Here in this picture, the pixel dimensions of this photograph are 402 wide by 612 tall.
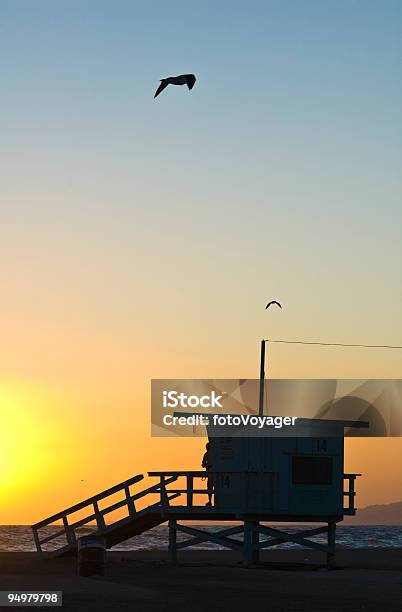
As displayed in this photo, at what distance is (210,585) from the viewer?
97.2 feet

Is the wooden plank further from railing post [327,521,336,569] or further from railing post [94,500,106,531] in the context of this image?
railing post [327,521,336,569]

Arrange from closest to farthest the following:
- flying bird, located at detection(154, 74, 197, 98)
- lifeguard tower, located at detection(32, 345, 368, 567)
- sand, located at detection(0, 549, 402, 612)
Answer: sand, located at detection(0, 549, 402, 612) < flying bird, located at detection(154, 74, 197, 98) < lifeguard tower, located at detection(32, 345, 368, 567)

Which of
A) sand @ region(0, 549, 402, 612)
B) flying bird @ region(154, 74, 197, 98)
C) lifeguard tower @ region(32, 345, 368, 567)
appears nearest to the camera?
sand @ region(0, 549, 402, 612)

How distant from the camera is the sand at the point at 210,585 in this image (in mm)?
25188

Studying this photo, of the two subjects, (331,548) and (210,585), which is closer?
(210,585)

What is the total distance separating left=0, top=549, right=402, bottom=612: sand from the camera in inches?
992

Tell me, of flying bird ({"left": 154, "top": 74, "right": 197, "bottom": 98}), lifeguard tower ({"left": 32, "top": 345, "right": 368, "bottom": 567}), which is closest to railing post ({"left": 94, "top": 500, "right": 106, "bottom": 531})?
lifeguard tower ({"left": 32, "top": 345, "right": 368, "bottom": 567})

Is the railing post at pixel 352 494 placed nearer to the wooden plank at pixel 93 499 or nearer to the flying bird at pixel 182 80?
the wooden plank at pixel 93 499

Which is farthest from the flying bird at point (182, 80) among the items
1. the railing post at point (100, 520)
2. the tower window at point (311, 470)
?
the railing post at point (100, 520)

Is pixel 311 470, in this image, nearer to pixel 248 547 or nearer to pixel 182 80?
pixel 248 547

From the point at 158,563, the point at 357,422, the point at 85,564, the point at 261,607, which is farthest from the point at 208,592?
the point at 357,422

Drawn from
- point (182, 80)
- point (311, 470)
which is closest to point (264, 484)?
point (311, 470)

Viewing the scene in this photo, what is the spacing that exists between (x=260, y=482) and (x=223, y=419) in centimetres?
233

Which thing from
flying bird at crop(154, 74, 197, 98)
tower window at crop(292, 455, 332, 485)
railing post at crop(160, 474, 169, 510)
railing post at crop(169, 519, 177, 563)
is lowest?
railing post at crop(169, 519, 177, 563)
